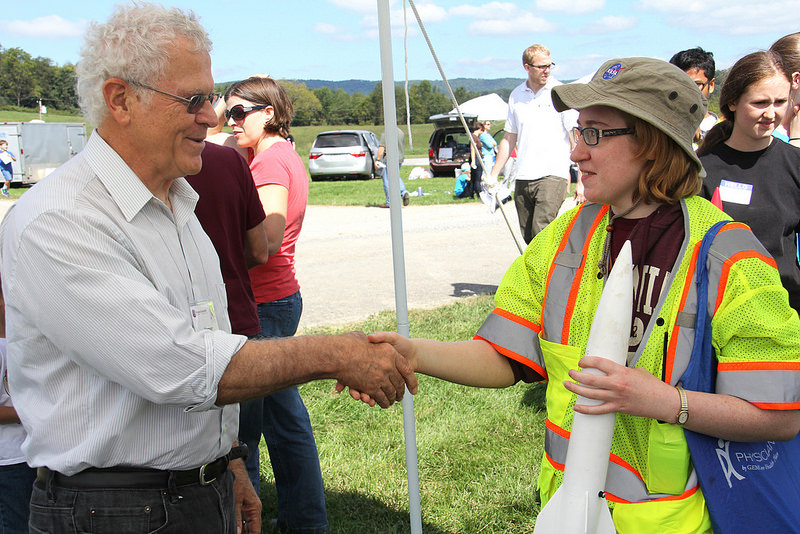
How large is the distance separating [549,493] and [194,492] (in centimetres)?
103

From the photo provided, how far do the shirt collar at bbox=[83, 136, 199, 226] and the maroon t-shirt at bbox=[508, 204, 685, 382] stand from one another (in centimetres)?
134

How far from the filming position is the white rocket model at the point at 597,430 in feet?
5.46

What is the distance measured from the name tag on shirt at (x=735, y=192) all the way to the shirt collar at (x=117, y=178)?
2805 mm

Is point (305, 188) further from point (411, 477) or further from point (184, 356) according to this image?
point (184, 356)

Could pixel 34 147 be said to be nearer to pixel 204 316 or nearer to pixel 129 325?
pixel 204 316

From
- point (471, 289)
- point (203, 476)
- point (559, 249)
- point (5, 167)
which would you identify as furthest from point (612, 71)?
point (5, 167)

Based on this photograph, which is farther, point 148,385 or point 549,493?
point 549,493

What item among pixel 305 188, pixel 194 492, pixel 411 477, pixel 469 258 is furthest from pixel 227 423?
pixel 469 258

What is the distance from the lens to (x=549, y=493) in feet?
6.40

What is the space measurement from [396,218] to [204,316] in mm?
1171

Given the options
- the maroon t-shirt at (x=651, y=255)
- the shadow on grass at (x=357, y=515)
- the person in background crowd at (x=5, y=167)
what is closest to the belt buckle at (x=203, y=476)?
the maroon t-shirt at (x=651, y=255)

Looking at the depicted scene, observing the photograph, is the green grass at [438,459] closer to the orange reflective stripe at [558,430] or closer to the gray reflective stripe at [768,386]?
the orange reflective stripe at [558,430]

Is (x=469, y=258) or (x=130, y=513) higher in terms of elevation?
(x=130, y=513)

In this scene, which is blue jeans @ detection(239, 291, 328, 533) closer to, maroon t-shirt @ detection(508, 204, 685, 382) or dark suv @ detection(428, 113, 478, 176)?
maroon t-shirt @ detection(508, 204, 685, 382)
